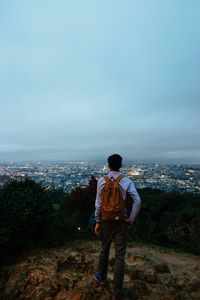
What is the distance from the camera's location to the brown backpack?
407 cm

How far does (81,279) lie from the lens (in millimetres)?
4812

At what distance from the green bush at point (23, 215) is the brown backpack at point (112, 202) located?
7.91ft

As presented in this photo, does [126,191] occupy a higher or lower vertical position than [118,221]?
higher

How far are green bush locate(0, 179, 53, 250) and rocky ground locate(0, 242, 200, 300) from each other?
1.15 feet

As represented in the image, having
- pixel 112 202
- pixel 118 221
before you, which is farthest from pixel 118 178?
pixel 118 221

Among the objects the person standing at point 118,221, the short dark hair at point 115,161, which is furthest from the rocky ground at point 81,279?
the short dark hair at point 115,161

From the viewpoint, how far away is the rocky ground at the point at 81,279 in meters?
4.48

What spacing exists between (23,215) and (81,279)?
1924 mm

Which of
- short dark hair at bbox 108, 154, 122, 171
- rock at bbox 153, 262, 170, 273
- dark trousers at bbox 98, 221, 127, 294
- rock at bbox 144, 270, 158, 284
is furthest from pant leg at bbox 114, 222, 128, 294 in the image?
rock at bbox 153, 262, 170, 273

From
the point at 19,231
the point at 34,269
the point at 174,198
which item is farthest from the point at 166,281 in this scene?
the point at 174,198

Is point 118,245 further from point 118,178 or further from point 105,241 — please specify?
point 118,178

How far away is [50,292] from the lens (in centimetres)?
450

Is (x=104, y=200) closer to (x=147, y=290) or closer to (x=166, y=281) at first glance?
(x=147, y=290)

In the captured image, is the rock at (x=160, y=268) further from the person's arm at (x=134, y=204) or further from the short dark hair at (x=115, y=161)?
the short dark hair at (x=115, y=161)
